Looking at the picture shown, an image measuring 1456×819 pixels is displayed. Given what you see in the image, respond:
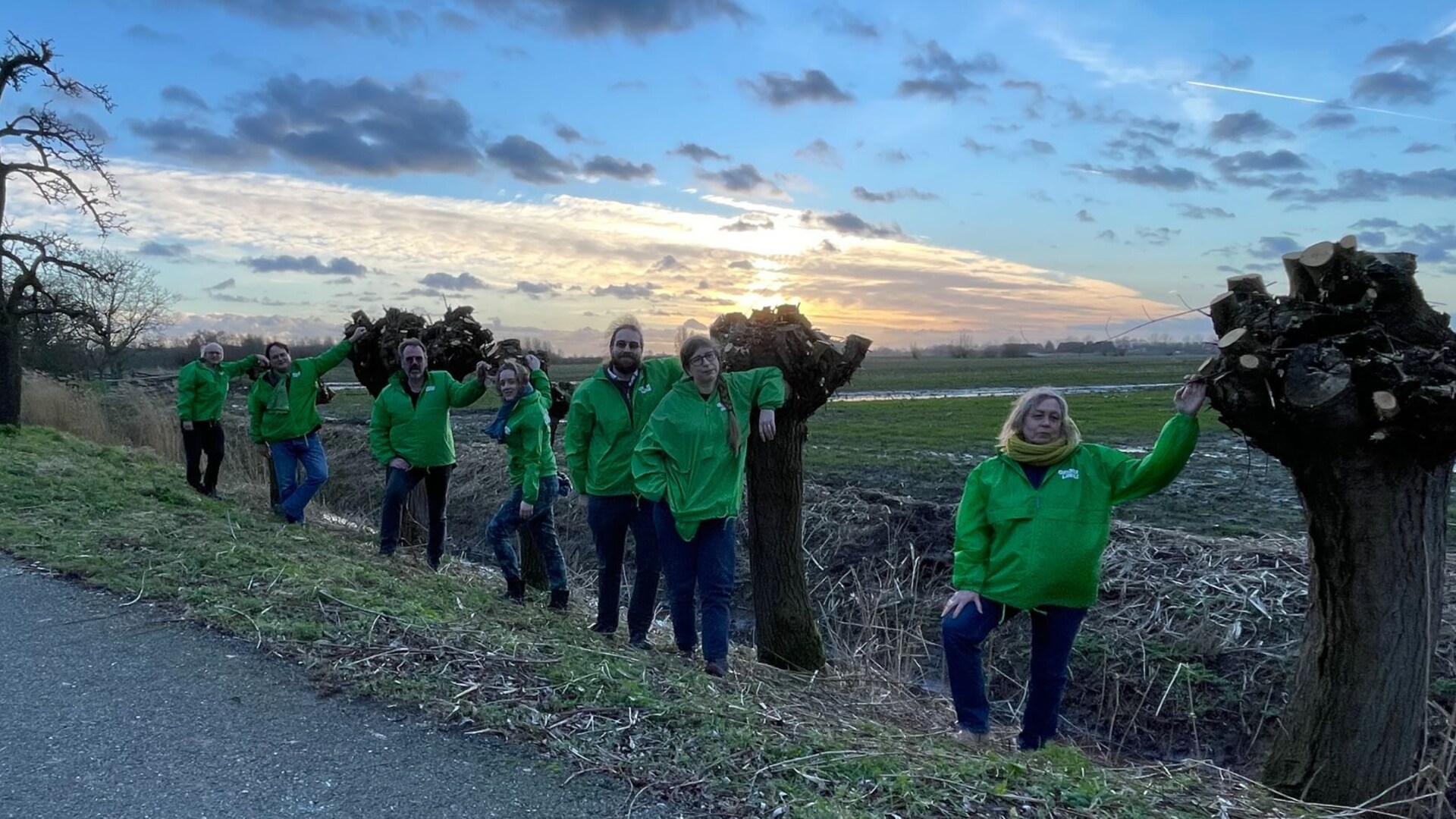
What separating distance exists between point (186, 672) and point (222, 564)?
220cm

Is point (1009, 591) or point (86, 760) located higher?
point (1009, 591)

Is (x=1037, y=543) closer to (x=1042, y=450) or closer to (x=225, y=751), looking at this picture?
(x=1042, y=450)

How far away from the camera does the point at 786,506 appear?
750cm

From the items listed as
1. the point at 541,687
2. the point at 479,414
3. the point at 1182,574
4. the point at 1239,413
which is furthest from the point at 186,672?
the point at 479,414

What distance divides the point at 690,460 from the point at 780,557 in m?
1.62

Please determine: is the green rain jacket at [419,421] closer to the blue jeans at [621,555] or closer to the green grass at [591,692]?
the green grass at [591,692]

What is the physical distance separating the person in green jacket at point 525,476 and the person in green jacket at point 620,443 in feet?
3.63

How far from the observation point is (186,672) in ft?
16.8

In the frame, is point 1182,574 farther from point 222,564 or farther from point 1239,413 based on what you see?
point 222,564

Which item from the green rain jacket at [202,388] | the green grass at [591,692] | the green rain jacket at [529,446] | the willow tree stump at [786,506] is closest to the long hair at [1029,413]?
the green grass at [591,692]

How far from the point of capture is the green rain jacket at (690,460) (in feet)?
20.3

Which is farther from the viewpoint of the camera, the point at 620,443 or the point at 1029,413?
the point at 620,443

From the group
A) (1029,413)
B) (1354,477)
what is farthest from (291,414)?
(1354,477)

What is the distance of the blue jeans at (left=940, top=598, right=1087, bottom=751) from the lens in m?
5.32
